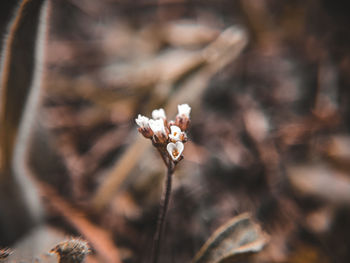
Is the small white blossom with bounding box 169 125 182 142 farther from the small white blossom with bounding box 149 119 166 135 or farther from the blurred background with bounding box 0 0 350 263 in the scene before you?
the blurred background with bounding box 0 0 350 263

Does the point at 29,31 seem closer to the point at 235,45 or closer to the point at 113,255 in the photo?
the point at 113,255

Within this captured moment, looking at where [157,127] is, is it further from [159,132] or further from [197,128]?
[197,128]

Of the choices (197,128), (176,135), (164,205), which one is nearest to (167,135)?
(176,135)

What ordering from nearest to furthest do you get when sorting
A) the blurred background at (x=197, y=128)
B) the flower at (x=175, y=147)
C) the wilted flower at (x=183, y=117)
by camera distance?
the flower at (x=175, y=147), the wilted flower at (x=183, y=117), the blurred background at (x=197, y=128)

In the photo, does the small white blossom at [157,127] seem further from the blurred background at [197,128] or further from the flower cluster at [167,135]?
the blurred background at [197,128]

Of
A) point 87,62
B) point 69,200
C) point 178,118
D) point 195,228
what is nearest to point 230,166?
point 195,228

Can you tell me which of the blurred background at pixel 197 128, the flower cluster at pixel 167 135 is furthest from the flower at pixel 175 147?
the blurred background at pixel 197 128

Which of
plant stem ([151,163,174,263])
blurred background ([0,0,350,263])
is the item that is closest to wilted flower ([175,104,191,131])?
plant stem ([151,163,174,263])

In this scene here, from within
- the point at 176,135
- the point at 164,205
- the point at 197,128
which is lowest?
the point at 164,205
